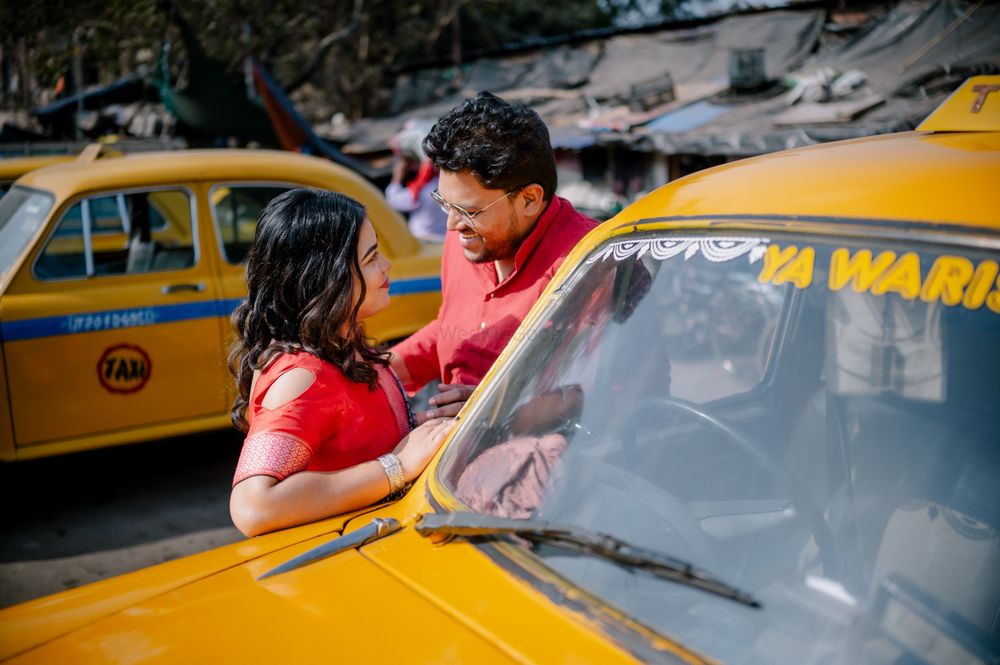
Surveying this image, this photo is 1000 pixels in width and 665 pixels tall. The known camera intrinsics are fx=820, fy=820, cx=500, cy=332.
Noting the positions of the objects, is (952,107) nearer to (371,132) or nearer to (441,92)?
(371,132)

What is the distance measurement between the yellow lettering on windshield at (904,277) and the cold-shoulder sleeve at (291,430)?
117 centimetres

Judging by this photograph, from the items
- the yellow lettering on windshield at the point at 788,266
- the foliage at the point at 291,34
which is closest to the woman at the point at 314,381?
the yellow lettering on windshield at the point at 788,266

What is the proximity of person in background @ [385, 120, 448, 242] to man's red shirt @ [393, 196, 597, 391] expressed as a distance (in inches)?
152

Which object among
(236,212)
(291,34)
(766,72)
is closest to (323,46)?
(291,34)

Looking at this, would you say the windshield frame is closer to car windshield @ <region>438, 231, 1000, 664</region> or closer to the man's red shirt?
car windshield @ <region>438, 231, 1000, 664</region>

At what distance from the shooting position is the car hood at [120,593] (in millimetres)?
1465

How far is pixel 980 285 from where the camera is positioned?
47.6 inches

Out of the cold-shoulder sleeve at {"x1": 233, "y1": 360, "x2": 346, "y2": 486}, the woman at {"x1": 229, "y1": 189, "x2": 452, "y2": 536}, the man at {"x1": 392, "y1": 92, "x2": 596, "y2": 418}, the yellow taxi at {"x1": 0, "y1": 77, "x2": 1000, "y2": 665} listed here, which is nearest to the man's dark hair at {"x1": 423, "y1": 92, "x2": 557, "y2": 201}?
the man at {"x1": 392, "y1": 92, "x2": 596, "y2": 418}

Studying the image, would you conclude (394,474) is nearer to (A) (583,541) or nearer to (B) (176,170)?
(A) (583,541)

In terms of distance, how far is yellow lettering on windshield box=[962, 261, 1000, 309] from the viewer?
47.2 inches

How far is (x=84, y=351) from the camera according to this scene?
445cm

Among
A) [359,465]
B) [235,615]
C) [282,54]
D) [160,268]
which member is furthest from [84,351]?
[282,54]

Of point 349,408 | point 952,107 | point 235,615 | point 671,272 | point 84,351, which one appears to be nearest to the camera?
point 235,615

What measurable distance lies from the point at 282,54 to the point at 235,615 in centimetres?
1721
